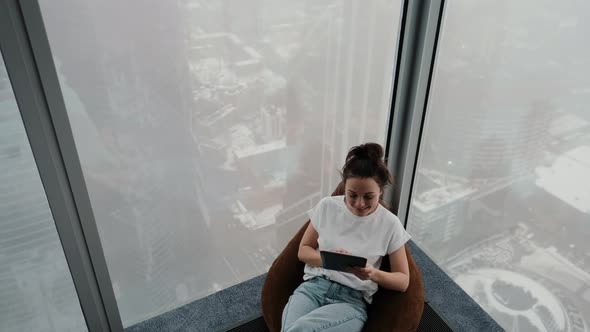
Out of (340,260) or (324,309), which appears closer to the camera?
(340,260)

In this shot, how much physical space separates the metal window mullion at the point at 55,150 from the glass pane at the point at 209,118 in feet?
0.30

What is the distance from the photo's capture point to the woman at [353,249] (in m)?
1.81

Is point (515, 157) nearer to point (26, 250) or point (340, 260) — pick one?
point (340, 260)

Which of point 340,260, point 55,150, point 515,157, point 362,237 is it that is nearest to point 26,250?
point 55,150

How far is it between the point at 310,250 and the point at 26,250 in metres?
1.22

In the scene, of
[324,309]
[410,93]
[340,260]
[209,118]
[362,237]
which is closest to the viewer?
[340,260]

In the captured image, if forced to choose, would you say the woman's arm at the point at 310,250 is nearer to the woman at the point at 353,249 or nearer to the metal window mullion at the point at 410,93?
the woman at the point at 353,249

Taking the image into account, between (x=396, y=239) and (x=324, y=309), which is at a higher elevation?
(x=396, y=239)

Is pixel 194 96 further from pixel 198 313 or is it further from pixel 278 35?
pixel 198 313

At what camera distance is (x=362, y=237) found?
1936 millimetres

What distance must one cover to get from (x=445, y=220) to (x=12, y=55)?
7.82 ft

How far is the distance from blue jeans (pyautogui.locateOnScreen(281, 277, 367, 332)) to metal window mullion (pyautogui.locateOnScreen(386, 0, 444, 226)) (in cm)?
111

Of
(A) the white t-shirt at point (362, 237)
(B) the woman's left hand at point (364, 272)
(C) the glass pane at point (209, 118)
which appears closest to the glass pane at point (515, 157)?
(C) the glass pane at point (209, 118)

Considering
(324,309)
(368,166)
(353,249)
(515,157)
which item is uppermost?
(368,166)
